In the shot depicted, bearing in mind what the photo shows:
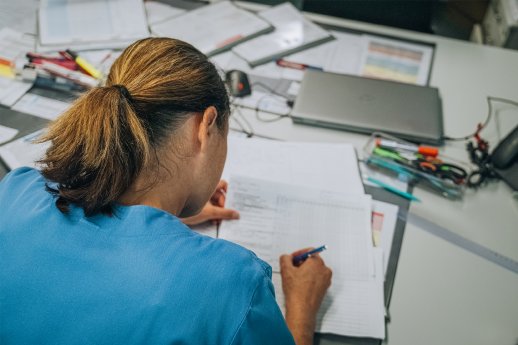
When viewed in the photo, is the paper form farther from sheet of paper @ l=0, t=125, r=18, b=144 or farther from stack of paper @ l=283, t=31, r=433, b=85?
stack of paper @ l=283, t=31, r=433, b=85

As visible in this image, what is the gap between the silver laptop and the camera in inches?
54.1

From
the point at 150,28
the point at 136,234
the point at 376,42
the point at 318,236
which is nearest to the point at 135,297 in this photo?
the point at 136,234

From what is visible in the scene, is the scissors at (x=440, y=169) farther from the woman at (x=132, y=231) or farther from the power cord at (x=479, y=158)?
the woman at (x=132, y=231)

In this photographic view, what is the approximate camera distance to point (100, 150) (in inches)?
28.3

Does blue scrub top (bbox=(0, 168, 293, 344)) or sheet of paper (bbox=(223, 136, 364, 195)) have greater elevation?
blue scrub top (bbox=(0, 168, 293, 344))

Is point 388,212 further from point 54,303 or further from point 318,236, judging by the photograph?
point 54,303

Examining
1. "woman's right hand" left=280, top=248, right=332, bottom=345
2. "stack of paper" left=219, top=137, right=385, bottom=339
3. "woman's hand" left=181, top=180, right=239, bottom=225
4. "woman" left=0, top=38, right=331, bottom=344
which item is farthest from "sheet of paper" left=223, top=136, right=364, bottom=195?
"woman" left=0, top=38, right=331, bottom=344

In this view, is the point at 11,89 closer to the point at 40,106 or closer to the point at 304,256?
the point at 40,106

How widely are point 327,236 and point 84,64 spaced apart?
92cm

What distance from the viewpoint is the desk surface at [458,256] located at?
1.00 metres

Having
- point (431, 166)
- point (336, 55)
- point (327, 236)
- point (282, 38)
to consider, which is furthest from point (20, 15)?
point (431, 166)

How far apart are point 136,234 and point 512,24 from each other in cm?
178

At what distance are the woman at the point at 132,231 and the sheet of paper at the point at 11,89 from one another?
2.06ft

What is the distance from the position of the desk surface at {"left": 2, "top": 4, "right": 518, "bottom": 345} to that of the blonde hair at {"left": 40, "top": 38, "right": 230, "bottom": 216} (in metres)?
0.61
